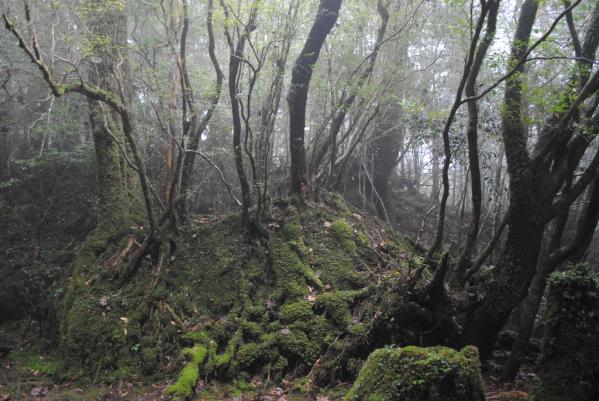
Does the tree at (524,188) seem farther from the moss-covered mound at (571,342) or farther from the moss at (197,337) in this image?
the moss at (197,337)

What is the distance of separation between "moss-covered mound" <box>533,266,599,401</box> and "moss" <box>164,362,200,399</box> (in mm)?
4710

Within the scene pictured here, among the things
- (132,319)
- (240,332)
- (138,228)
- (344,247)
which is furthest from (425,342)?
(138,228)

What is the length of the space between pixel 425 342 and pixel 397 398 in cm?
356

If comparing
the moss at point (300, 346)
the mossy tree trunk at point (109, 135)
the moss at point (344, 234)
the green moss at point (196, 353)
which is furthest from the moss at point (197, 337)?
the mossy tree trunk at point (109, 135)

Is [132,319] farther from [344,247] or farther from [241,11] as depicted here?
[241,11]

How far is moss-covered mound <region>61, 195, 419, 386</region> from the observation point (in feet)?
22.8

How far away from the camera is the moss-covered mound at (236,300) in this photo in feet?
22.8

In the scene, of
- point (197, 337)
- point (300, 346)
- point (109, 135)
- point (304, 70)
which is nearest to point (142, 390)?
point (197, 337)

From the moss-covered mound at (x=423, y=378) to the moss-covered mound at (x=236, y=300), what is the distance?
269 cm

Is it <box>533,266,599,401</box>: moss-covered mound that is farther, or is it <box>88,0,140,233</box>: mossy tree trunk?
<box>88,0,140,233</box>: mossy tree trunk

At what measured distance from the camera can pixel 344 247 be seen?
349 inches

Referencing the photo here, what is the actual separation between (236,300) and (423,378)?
16.4 ft

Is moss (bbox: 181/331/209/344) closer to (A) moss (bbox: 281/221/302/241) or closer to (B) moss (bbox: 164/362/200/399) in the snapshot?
(B) moss (bbox: 164/362/200/399)

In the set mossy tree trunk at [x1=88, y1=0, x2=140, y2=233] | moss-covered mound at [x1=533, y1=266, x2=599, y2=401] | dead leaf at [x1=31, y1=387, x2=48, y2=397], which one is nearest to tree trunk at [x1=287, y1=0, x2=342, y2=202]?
mossy tree trunk at [x1=88, y1=0, x2=140, y2=233]
